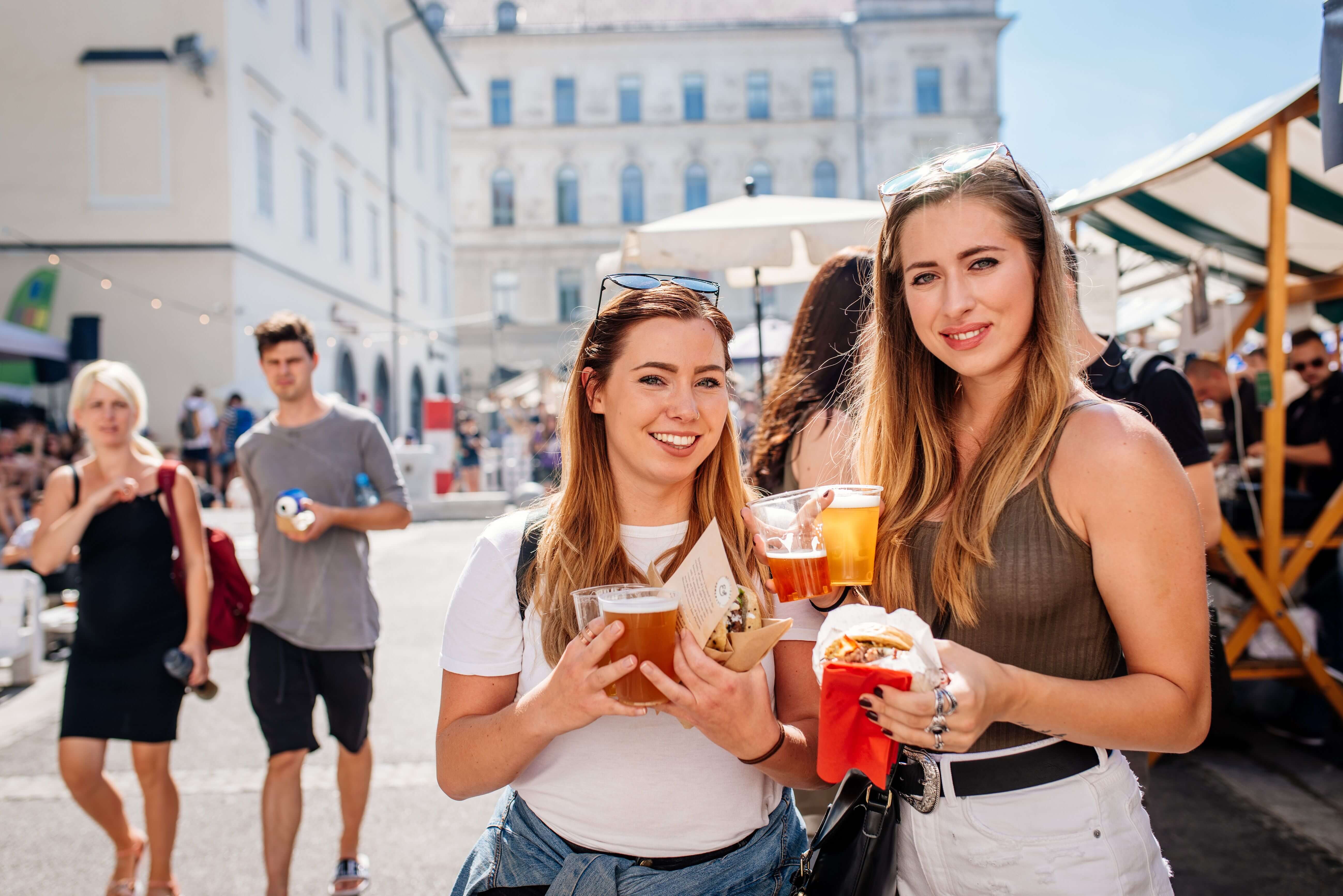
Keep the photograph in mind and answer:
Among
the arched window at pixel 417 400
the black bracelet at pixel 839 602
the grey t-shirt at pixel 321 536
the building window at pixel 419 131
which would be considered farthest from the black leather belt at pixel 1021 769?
the building window at pixel 419 131

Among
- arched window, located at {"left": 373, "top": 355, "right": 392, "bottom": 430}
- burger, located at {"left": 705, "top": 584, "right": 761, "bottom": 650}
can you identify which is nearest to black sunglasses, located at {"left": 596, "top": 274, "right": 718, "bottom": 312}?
burger, located at {"left": 705, "top": 584, "right": 761, "bottom": 650}

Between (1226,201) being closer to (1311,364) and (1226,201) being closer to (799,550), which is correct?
(1311,364)

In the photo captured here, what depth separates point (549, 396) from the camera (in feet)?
85.8

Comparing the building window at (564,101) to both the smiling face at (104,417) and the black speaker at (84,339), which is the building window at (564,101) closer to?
the black speaker at (84,339)

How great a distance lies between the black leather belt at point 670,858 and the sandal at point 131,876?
2.62m

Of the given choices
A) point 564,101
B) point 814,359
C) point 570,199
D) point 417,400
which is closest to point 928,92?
point 564,101

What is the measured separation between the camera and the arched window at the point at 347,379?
22781mm

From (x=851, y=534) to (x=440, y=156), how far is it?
35.0 metres

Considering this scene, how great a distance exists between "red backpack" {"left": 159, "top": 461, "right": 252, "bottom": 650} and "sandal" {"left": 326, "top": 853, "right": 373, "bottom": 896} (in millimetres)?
991

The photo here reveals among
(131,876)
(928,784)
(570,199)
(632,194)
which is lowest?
(131,876)

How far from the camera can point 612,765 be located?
1766 mm

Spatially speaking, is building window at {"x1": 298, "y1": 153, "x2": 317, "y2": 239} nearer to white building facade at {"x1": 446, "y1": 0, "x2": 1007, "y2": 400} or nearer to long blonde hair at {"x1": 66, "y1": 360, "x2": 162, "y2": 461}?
white building facade at {"x1": 446, "y1": 0, "x2": 1007, "y2": 400}

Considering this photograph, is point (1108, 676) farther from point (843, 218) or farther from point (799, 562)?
point (843, 218)

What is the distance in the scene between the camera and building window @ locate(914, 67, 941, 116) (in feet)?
128
